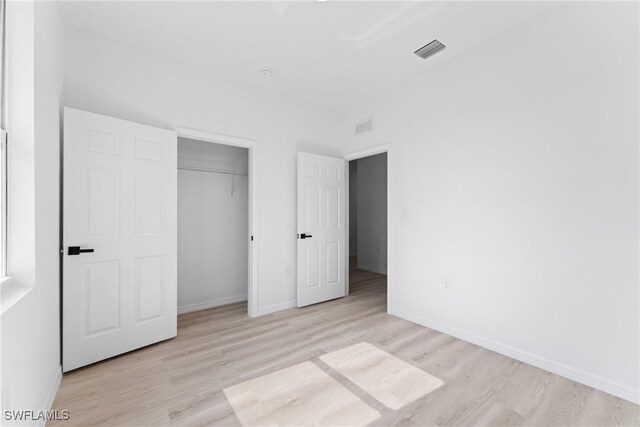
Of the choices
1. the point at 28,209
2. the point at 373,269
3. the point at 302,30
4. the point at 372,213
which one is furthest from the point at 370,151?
the point at 28,209

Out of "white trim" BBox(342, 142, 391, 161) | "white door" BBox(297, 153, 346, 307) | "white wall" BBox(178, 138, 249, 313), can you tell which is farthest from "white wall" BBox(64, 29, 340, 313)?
"white wall" BBox(178, 138, 249, 313)

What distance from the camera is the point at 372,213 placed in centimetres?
636

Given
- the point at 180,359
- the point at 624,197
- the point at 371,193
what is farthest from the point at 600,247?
the point at 371,193

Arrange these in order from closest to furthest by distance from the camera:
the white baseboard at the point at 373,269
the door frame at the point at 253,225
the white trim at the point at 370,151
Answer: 1. the door frame at the point at 253,225
2. the white trim at the point at 370,151
3. the white baseboard at the point at 373,269

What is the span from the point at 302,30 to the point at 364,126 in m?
1.66

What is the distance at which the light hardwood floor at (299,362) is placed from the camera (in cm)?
170

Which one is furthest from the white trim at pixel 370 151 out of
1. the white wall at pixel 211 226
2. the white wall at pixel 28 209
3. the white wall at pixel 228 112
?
the white wall at pixel 28 209

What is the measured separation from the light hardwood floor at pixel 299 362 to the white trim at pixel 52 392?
4 cm

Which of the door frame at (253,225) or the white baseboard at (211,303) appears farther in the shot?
the white baseboard at (211,303)

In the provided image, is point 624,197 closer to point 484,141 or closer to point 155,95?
point 484,141

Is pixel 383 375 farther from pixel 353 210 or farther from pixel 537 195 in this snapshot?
pixel 353 210

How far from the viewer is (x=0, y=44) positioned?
1.43 meters

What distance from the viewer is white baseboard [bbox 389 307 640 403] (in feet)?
6.20

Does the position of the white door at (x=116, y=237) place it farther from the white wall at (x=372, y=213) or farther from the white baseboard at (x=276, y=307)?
the white wall at (x=372, y=213)
